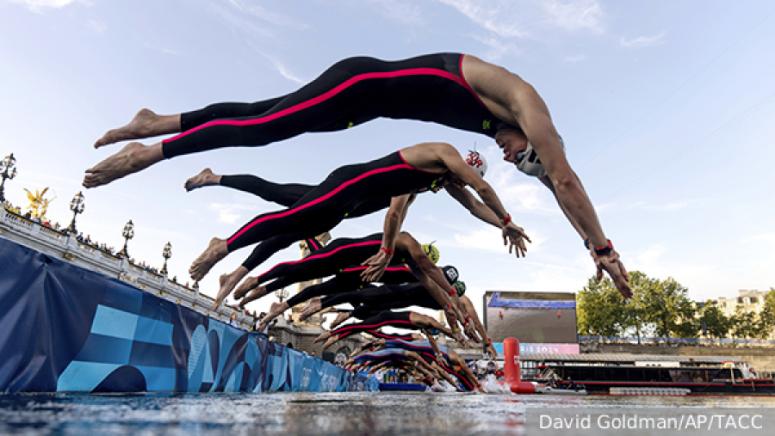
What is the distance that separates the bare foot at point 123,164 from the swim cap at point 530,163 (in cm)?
273

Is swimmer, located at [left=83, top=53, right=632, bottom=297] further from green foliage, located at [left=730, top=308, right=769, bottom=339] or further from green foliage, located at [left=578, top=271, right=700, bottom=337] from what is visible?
green foliage, located at [left=730, top=308, right=769, bottom=339]

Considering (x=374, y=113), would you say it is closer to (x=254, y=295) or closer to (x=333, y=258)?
(x=333, y=258)

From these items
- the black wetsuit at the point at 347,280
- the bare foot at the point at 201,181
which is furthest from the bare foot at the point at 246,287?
the bare foot at the point at 201,181

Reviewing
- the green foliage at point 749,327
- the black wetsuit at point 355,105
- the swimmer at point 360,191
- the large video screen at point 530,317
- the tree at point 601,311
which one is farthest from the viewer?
the green foliage at point 749,327

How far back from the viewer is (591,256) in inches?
118

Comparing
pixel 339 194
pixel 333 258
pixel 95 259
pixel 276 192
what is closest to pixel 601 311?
pixel 95 259

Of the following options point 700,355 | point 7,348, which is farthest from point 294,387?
point 700,355

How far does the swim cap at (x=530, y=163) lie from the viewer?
3289 millimetres

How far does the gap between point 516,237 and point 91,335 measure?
3.27 m

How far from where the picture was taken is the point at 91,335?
10.5ft

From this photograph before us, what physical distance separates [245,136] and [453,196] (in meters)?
2.71

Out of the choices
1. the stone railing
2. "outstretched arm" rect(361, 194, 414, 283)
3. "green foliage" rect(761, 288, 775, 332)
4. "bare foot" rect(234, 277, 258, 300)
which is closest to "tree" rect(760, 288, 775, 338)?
"green foliage" rect(761, 288, 775, 332)

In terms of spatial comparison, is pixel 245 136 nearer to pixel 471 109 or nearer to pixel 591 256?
pixel 471 109

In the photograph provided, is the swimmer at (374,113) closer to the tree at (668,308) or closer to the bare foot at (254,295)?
the bare foot at (254,295)
